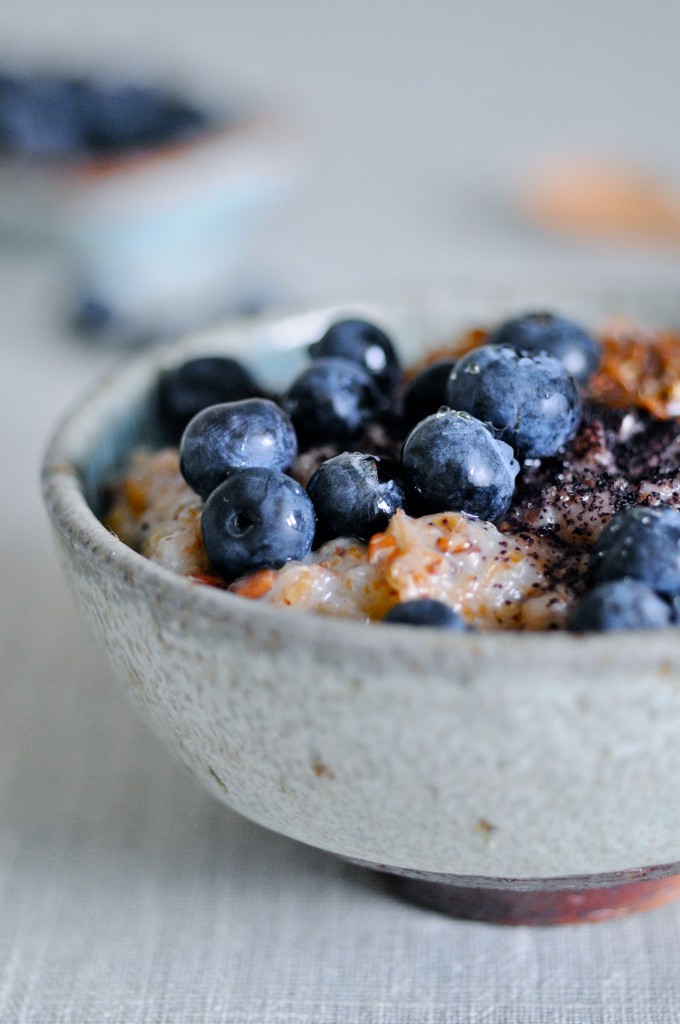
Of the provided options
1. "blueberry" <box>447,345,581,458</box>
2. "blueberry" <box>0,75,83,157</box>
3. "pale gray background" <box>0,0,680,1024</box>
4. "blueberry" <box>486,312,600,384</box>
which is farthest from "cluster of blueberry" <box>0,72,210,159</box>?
"blueberry" <box>447,345,581,458</box>

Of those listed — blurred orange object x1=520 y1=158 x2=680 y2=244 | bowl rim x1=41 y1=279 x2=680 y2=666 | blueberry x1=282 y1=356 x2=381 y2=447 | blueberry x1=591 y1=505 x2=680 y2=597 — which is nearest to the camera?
bowl rim x1=41 y1=279 x2=680 y2=666

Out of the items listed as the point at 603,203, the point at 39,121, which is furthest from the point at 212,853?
the point at 603,203

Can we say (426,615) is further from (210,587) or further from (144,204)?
(144,204)

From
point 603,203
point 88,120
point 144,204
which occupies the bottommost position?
point 603,203

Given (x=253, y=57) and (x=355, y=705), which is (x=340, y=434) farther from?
(x=253, y=57)

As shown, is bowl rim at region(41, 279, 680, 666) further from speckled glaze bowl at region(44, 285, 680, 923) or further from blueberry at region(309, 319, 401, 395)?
blueberry at region(309, 319, 401, 395)

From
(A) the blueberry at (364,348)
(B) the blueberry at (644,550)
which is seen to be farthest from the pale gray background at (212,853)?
(B) the blueberry at (644,550)

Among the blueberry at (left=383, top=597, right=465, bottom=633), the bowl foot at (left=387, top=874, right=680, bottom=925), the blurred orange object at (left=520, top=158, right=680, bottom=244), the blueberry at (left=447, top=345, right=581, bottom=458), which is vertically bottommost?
the blurred orange object at (left=520, top=158, right=680, bottom=244)

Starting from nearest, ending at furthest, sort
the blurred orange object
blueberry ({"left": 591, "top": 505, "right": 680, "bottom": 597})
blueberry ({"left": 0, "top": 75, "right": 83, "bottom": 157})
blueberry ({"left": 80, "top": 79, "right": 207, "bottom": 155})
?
blueberry ({"left": 591, "top": 505, "right": 680, "bottom": 597}) → blueberry ({"left": 0, "top": 75, "right": 83, "bottom": 157}) → blueberry ({"left": 80, "top": 79, "right": 207, "bottom": 155}) → the blurred orange object
